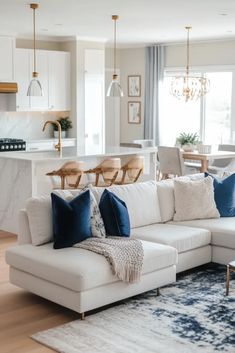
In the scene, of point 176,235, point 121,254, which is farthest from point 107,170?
point 121,254

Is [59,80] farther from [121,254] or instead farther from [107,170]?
[121,254]

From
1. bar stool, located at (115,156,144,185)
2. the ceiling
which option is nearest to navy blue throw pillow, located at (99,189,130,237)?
the ceiling

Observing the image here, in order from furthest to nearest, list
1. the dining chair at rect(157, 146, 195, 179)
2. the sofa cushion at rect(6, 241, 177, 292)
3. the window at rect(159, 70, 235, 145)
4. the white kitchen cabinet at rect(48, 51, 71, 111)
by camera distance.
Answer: the window at rect(159, 70, 235, 145), the white kitchen cabinet at rect(48, 51, 71, 111), the dining chair at rect(157, 146, 195, 179), the sofa cushion at rect(6, 241, 177, 292)

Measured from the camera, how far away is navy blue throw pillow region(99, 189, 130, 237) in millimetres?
5133

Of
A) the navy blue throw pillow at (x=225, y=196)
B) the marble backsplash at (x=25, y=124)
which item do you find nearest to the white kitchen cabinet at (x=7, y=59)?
the marble backsplash at (x=25, y=124)

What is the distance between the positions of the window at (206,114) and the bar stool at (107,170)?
3879 millimetres

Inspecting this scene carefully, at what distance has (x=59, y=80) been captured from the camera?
1064 centimetres

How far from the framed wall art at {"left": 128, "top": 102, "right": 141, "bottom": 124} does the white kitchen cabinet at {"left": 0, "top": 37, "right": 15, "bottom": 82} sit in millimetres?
3208

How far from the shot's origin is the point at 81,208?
16.0 ft

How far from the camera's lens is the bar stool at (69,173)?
7211 mm

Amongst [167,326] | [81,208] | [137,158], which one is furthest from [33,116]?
[167,326]

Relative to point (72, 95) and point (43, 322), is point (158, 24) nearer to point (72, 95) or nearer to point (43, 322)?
point (72, 95)

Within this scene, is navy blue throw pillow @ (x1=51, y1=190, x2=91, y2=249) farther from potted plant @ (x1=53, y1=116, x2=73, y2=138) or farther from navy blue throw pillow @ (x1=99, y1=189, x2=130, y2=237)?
potted plant @ (x1=53, y1=116, x2=73, y2=138)

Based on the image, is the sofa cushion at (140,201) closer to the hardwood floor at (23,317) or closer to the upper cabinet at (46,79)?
the hardwood floor at (23,317)
